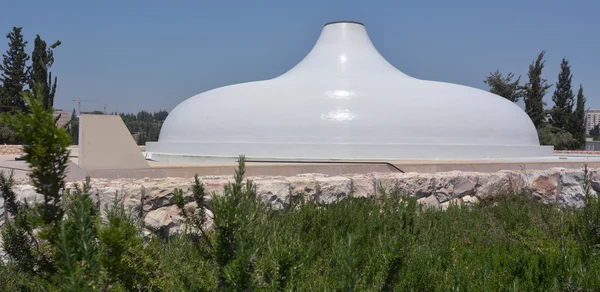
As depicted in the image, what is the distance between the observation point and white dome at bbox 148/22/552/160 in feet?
37.2

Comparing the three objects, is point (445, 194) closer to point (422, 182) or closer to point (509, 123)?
point (422, 182)

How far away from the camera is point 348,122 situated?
1139 centimetres

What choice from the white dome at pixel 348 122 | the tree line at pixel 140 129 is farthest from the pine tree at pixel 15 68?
the white dome at pixel 348 122

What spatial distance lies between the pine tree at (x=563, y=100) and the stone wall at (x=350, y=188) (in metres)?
27.6

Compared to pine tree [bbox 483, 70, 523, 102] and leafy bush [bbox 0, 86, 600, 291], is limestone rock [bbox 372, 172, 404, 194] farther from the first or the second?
pine tree [bbox 483, 70, 523, 102]

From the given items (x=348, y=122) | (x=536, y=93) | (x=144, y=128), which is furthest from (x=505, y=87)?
(x=144, y=128)

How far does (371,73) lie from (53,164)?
12.3 meters

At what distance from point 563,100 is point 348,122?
2845cm

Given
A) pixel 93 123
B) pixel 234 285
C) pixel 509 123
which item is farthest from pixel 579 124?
pixel 234 285

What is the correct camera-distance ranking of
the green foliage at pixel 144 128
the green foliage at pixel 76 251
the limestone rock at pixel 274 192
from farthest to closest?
the green foliage at pixel 144 128
the limestone rock at pixel 274 192
the green foliage at pixel 76 251

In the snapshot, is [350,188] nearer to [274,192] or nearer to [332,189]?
[332,189]

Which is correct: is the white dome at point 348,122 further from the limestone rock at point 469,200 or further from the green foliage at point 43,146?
the green foliage at point 43,146

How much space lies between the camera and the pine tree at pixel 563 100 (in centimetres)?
3275

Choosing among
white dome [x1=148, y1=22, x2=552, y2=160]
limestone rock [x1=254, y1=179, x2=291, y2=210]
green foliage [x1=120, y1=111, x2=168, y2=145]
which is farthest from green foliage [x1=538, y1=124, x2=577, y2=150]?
limestone rock [x1=254, y1=179, x2=291, y2=210]
